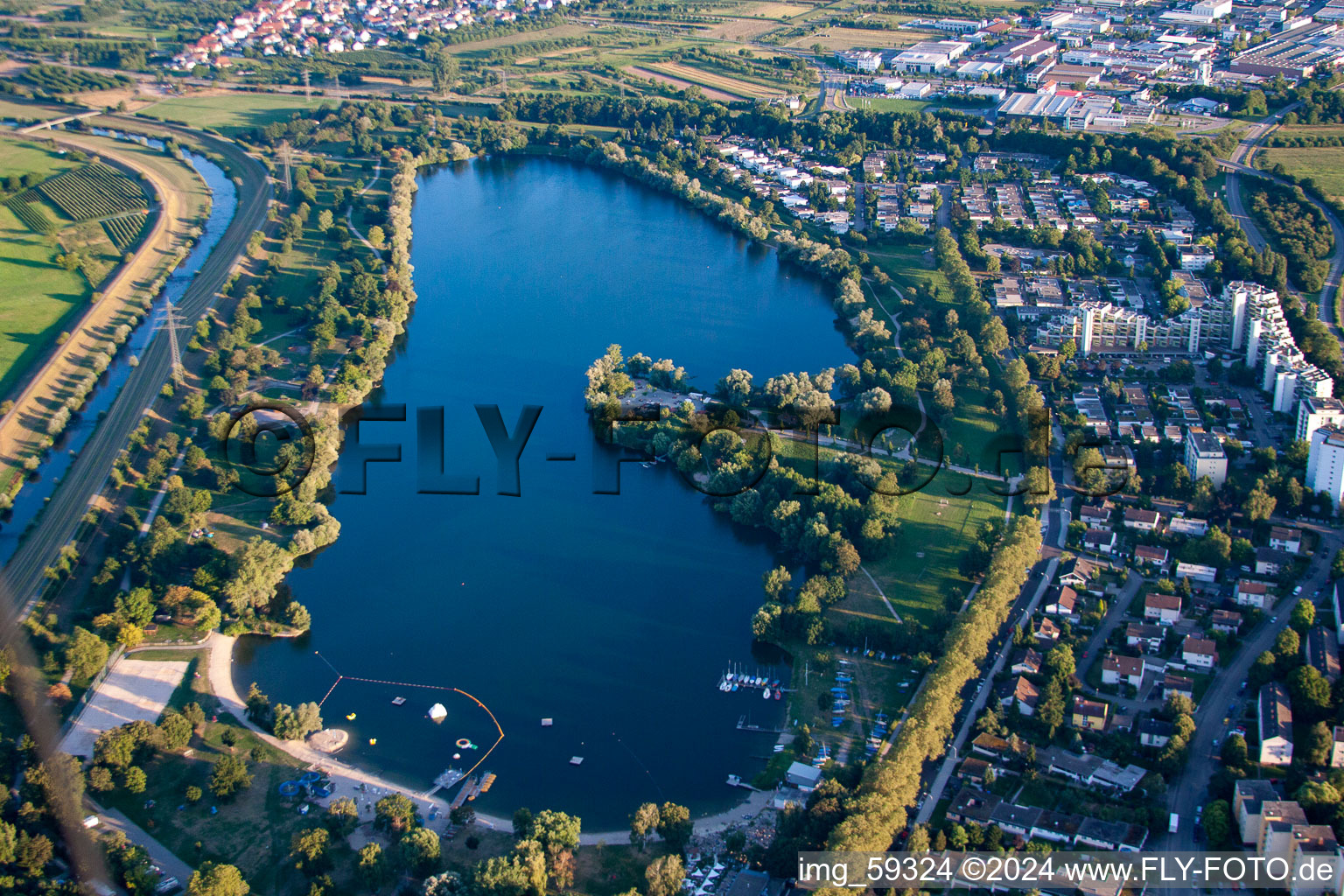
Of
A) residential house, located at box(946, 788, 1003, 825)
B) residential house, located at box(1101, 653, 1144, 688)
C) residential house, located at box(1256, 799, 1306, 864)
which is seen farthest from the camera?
residential house, located at box(1101, 653, 1144, 688)

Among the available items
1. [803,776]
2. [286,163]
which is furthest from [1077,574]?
[286,163]

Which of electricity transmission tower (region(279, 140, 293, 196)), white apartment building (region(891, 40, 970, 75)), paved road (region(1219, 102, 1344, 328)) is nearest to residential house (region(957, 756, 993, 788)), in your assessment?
paved road (region(1219, 102, 1344, 328))

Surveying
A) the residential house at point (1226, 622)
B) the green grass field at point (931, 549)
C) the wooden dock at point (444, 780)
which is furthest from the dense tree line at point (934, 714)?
the wooden dock at point (444, 780)

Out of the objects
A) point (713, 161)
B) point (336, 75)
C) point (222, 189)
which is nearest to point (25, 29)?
point (336, 75)

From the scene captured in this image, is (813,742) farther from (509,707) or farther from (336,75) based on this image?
(336,75)

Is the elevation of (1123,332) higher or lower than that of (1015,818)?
higher

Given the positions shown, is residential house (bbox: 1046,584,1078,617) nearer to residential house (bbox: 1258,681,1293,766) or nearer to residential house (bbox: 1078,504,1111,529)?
residential house (bbox: 1078,504,1111,529)

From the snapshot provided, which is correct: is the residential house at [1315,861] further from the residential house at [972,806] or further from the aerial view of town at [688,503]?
the residential house at [972,806]

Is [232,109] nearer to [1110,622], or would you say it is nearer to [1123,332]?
[1123,332]
